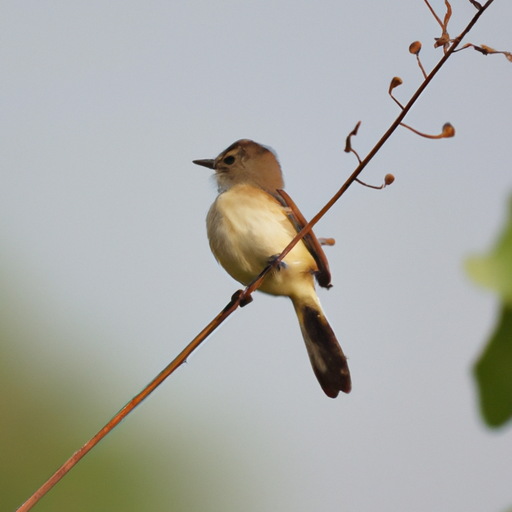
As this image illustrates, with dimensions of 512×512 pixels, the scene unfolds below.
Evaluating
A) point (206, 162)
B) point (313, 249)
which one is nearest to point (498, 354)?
point (313, 249)

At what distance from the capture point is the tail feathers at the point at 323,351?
2.74 meters

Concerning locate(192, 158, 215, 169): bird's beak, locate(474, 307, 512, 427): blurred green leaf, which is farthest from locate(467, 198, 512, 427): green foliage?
locate(192, 158, 215, 169): bird's beak

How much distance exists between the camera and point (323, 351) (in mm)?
2883

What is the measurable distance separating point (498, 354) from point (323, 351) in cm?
242

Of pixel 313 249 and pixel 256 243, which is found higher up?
pixel 313 249

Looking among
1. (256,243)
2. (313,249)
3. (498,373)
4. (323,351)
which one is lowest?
(498,373)

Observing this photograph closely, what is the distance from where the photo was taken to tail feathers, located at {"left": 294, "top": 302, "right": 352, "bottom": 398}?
108 inches

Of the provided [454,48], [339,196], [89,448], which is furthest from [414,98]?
[89,448]

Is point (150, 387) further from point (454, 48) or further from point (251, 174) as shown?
point (251, 174)

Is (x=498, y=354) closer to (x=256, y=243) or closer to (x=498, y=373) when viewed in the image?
(x=498, y=373)

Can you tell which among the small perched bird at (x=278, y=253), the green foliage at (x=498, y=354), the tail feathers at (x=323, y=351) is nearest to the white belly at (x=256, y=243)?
the small perched bird at (x=278, y=253)

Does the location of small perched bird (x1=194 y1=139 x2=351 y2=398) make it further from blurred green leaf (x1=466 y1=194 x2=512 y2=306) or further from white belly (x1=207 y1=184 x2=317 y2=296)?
blurred green leaf (x1=466 y1=194 x2=512 y2=306)

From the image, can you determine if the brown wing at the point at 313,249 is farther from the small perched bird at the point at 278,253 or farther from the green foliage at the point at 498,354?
the green foliage at the point at 498,354

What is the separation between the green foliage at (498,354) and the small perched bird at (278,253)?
2312 millimetres
